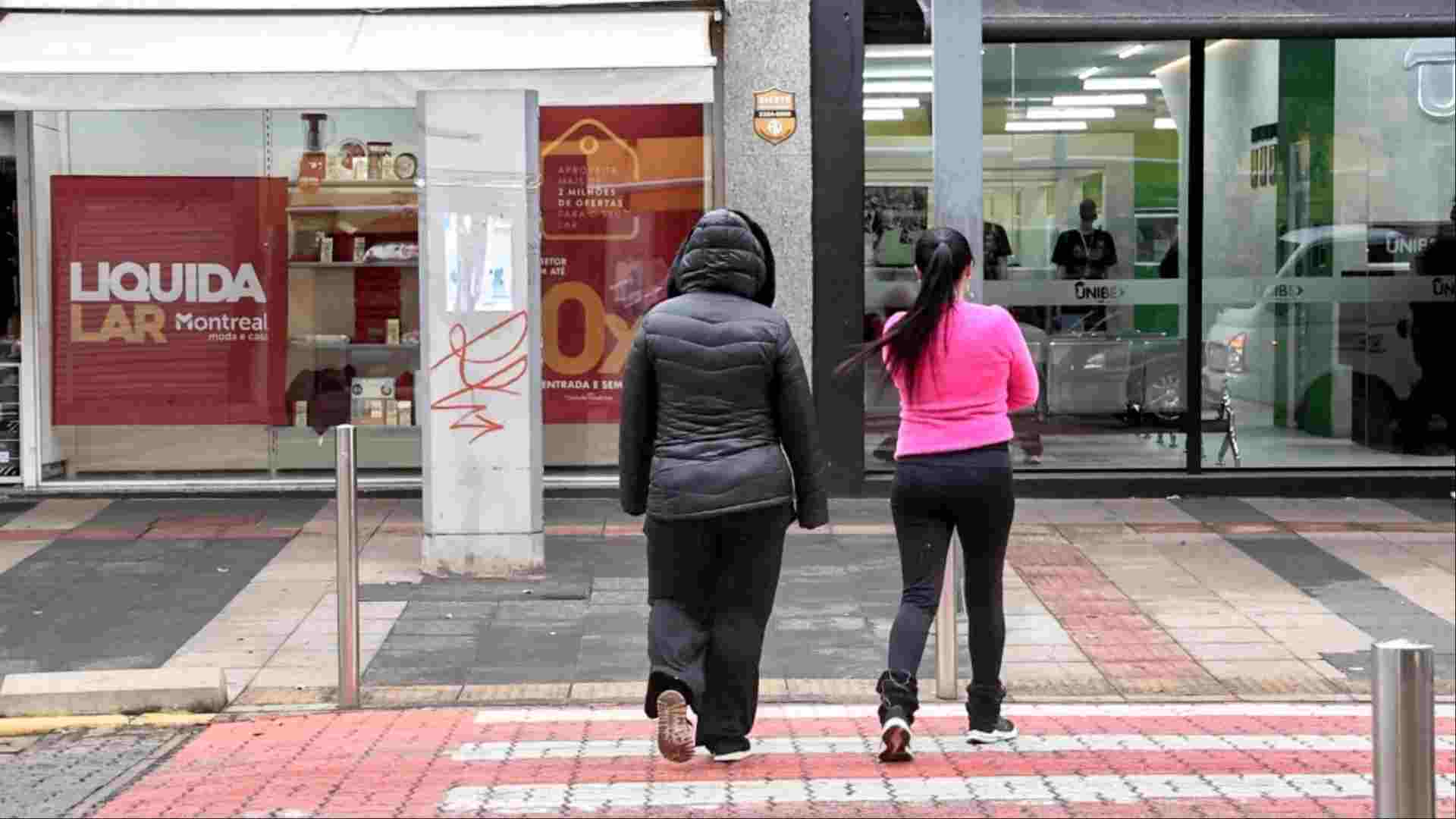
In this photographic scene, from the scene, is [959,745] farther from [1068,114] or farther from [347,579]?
[1068,114]

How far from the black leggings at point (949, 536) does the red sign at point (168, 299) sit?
7.80 metres

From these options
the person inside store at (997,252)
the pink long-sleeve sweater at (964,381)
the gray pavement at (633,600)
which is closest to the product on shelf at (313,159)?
the gray pavement at (633,600)

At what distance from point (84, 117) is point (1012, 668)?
8054 millimetres

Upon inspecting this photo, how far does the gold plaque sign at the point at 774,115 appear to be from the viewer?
41.6 feet

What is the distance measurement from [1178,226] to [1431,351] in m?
2.14

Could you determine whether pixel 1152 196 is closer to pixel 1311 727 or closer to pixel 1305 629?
pixel 1305 629

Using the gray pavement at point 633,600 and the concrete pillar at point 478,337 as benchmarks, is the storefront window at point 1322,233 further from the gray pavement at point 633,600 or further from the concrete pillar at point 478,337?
the concrete pillar at point 478,337

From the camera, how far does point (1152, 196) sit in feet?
43.5

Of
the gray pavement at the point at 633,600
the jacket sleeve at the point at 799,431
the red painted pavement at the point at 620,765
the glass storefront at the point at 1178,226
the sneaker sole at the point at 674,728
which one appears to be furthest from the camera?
the glass storefront at the point at 1178,226

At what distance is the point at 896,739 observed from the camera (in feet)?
20.6

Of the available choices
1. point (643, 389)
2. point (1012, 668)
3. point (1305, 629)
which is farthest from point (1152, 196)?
point (643, 389)

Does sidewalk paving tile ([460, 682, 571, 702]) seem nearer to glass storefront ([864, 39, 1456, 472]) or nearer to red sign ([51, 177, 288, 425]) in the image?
glass storefront ([864, 39, 1456, 472])

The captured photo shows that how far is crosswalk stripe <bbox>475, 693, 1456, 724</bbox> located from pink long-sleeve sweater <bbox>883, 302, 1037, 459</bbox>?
1.43 meters

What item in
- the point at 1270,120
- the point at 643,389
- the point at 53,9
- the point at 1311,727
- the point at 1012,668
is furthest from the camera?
the point at 1270,120
